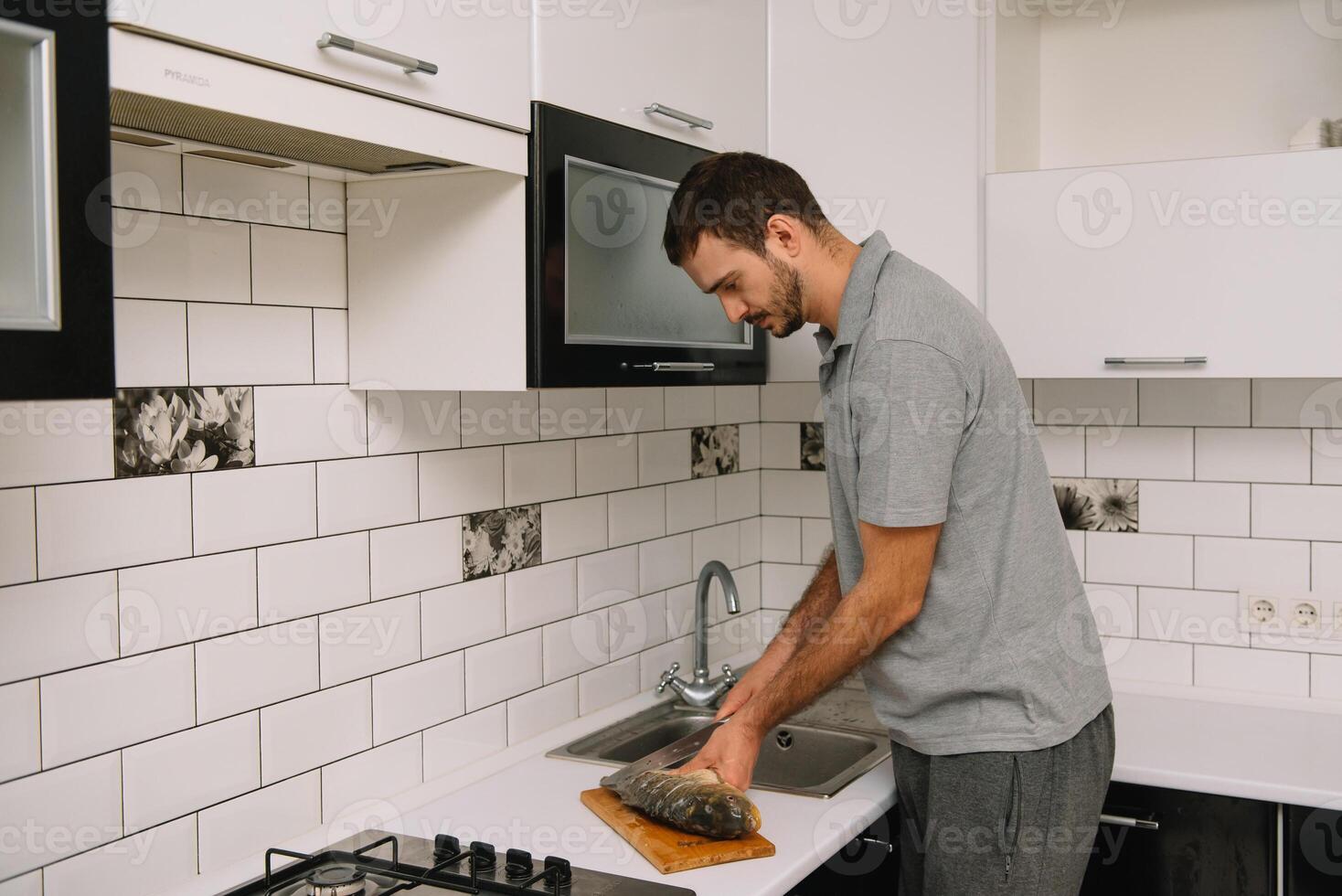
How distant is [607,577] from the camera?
229 centimetres

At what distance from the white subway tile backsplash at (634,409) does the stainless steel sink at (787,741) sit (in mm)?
546

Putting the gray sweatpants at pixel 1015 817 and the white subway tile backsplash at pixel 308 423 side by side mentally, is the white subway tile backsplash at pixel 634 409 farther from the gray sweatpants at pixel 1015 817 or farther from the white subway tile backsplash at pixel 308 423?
the gray sweatpants at pixel 1015 817

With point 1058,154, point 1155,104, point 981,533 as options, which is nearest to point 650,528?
point 981,533

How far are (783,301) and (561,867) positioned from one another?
2.66 feet

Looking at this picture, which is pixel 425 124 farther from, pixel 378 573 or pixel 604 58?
pixel 378 573

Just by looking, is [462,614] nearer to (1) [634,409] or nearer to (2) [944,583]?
(1) [634,409]

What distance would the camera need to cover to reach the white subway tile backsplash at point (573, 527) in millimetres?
2119

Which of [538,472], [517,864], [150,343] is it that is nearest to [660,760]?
[517,864]

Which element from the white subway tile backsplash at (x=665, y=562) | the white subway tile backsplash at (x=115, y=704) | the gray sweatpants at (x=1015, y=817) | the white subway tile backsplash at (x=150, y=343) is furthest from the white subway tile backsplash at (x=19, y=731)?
the white subway tile backsplash at (x=665, y=562)

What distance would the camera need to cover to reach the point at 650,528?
2.43m

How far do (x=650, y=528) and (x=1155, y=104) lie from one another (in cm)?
134

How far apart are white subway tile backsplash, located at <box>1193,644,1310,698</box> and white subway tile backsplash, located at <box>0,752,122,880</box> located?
201 centimetres

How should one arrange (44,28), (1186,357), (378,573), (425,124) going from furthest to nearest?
(1186,357) → (378,573) → (425,124) → (44,28)

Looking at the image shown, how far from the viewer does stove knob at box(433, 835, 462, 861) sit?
154 centimetres
